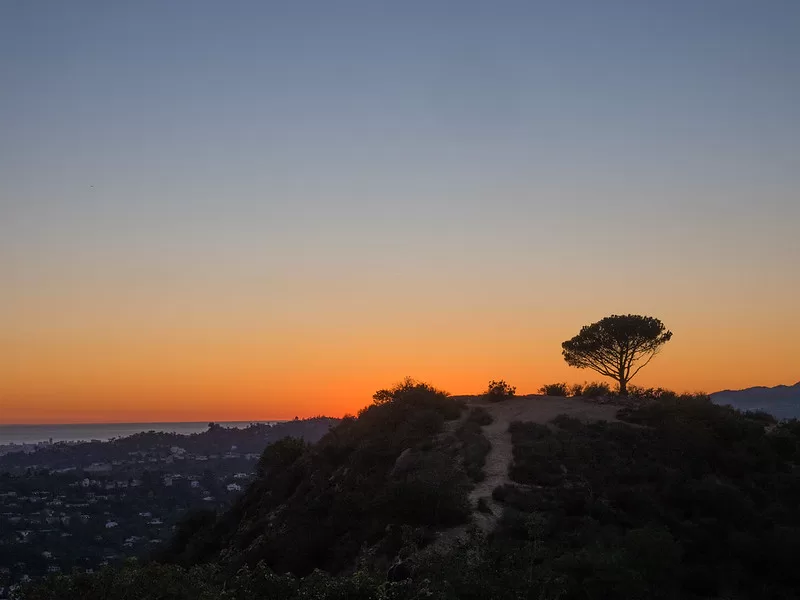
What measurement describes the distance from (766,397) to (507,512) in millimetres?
101767

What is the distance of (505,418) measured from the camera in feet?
131

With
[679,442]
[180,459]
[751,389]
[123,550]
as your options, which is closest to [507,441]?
[679,442]

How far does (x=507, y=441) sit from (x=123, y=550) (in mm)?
53177

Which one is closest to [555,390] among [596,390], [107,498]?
[596,390]

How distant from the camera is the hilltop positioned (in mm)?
17172

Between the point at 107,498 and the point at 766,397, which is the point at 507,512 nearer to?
the point at 107,498

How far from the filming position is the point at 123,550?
70625mm

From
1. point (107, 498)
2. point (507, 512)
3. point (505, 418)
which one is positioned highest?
point (505, 418)

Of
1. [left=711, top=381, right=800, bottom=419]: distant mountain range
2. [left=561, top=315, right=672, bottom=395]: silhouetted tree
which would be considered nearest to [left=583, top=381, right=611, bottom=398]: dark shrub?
[left=561, top=315, right=672, bottom=395]: silhouetted tree

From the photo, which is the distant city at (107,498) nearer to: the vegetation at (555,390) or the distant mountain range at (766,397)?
the vegetation at (555,390)

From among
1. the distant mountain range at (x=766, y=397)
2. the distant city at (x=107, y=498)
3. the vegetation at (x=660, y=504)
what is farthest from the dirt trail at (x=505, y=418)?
the distant mountain range at (x=766, y=397)

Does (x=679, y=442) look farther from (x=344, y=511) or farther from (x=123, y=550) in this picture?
(x=123, y=550)

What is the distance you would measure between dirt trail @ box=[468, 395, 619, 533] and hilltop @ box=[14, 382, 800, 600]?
13 cm

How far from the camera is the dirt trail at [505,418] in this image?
26.4 metres
